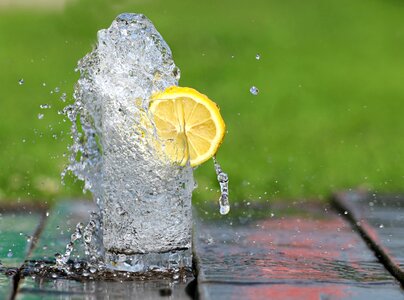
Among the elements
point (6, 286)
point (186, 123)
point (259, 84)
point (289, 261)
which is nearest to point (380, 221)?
point (289, 261)

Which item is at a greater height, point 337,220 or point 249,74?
point 249,74

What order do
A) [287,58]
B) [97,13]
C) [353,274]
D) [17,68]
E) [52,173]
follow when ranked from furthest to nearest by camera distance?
[97,13] < [287,58] < [17,68] < [52,173] < [353,274]

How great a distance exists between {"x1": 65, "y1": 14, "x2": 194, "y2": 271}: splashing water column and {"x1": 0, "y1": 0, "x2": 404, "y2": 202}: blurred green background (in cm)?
151

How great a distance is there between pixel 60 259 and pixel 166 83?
74 centimetres

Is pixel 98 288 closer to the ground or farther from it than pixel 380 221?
closer to the ground

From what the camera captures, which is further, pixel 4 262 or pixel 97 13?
pixel 97 13

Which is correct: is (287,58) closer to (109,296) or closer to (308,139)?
(308,139)

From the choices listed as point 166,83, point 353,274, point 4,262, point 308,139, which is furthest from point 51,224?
point 308,139

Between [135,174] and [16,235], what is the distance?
90 centimetres

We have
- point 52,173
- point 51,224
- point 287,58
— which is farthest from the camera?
point 287,58

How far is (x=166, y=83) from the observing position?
3854mm

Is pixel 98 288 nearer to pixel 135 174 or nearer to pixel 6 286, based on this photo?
pixel 6 286

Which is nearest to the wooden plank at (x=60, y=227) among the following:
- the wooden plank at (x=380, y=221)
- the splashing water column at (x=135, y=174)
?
the splashing water column at (x=135, y=174)

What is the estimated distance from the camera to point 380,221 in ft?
15.6
